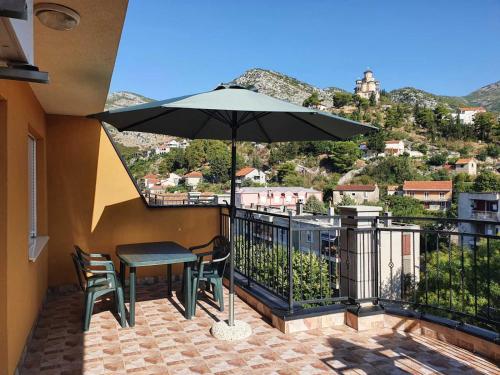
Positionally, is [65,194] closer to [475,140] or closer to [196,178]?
[196,178]

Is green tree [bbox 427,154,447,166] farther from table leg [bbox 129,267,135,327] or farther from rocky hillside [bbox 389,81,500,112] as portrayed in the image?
table leg [bbox 129,267,135,327]

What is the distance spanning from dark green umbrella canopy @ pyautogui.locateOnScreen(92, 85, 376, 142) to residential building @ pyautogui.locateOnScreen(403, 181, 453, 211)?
181 ft

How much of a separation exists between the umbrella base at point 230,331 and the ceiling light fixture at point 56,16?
8.82 ft

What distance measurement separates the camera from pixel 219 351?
3018 mm

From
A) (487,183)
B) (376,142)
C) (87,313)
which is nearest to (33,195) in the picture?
(87,313)

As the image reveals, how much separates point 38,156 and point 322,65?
3841 inches

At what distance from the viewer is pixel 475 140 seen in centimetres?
7438

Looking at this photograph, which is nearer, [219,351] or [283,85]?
[219,351]

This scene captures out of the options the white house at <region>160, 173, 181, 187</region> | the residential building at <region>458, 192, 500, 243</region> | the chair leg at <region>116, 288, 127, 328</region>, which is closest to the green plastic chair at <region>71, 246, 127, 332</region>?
the chair leg at <region>116, 288, 127, 328</region>

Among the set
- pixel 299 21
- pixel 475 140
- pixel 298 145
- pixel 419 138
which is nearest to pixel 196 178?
pixel 298 145

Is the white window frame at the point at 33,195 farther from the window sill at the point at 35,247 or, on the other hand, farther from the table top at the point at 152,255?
the table top at the point at 152,255

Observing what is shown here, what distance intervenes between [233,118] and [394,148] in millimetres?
72928

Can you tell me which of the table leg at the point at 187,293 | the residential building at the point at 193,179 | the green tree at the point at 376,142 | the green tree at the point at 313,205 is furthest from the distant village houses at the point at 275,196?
the table leg at the point at 187,293

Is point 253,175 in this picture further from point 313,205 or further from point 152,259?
point 152,259
